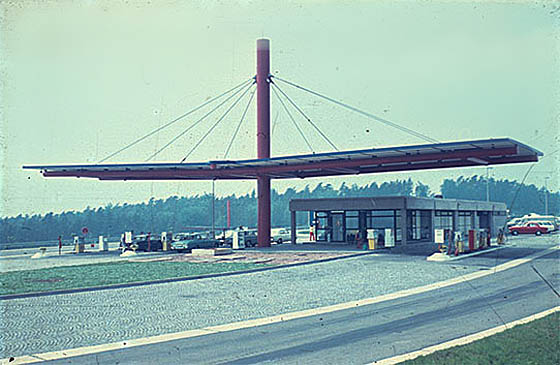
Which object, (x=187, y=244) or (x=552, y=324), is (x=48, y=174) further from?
(x=552, y=324)

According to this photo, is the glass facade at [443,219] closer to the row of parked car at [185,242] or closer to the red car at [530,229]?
the red car at [530,229]

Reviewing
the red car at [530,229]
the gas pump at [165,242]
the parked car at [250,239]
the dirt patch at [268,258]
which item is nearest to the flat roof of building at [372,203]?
the parked car at [250,239]

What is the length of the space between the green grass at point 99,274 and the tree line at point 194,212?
14140 mm

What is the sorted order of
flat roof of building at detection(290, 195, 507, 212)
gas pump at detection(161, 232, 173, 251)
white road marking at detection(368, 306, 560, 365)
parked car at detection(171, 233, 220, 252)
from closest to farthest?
white road marking at detection(368, 306, 560, 365) → flat roof of building at detection(290, 195, 507, 212) → parked car at detection(171, 233, 220, 252) → gas pump at detection(161, 232, 173, 251)

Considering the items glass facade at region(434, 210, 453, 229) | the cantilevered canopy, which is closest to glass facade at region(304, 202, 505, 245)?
glass facade at region(434, 210, 453, 229)

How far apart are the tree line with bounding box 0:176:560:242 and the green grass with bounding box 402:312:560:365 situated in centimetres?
2223

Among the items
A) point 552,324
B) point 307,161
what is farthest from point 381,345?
point 307,161

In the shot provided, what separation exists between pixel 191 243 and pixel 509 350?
113 feet

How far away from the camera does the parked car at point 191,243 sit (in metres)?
42.6

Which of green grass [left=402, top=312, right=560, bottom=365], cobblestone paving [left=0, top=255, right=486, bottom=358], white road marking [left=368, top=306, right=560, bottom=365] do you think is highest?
green grass [left=402, top=312, right=560, bottom=365]

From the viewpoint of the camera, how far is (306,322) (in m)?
14.1

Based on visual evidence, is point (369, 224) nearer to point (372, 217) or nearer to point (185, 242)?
point (372, 217)

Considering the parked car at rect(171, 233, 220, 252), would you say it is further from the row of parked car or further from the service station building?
the service station building

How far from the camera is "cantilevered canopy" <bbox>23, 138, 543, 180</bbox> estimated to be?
106 ft
